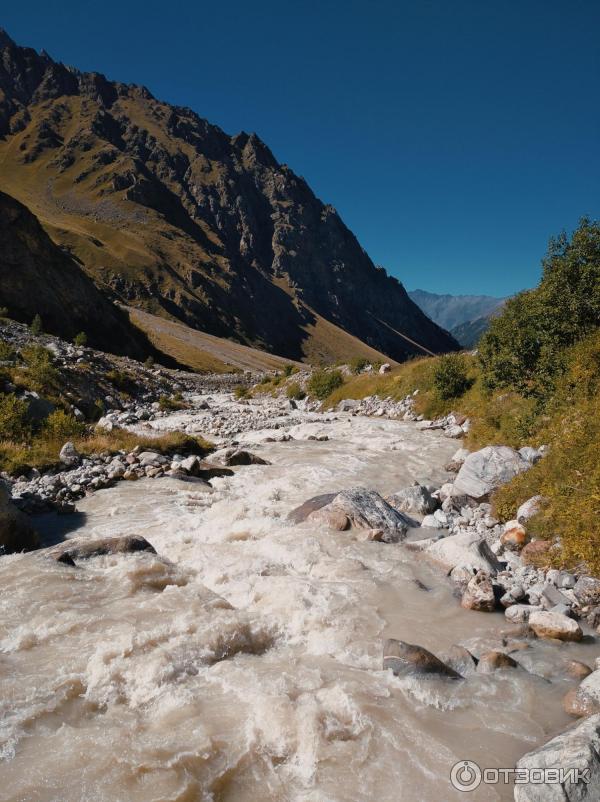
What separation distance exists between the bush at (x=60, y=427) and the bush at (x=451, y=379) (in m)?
23.3

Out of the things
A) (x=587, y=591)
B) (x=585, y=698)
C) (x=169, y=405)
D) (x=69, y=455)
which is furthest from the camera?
(x=169, y=405)

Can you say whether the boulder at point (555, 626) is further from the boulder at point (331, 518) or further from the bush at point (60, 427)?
the bush at point (60, 427)

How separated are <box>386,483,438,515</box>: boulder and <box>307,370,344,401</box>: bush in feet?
98.5

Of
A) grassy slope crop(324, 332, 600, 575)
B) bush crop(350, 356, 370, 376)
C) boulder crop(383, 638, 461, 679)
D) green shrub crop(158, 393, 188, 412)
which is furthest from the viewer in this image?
bush crop(350, 356, 370, 376)

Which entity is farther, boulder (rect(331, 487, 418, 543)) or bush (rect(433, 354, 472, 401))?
bush (rect(433, 354, 472, 401))

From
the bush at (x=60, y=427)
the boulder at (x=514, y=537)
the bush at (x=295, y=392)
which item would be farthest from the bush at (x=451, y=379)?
the bush at (x=60, y=427)

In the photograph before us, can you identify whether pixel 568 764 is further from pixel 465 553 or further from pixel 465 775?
pixel 465 553

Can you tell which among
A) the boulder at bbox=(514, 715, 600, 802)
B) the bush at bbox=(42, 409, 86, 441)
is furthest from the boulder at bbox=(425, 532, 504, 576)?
the bush at bbox=(42, 409, 86, 441)

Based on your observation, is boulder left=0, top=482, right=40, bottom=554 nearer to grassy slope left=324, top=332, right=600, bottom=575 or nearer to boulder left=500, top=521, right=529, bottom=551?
boulder left=500, top=521, right=529, bottom=551

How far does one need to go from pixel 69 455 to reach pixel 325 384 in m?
31.0

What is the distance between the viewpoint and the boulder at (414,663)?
23.0 ft

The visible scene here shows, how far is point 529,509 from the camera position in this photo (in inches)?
480

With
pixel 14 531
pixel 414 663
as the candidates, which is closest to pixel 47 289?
pixel 14 531

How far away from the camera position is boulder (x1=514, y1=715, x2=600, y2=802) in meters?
4.66
